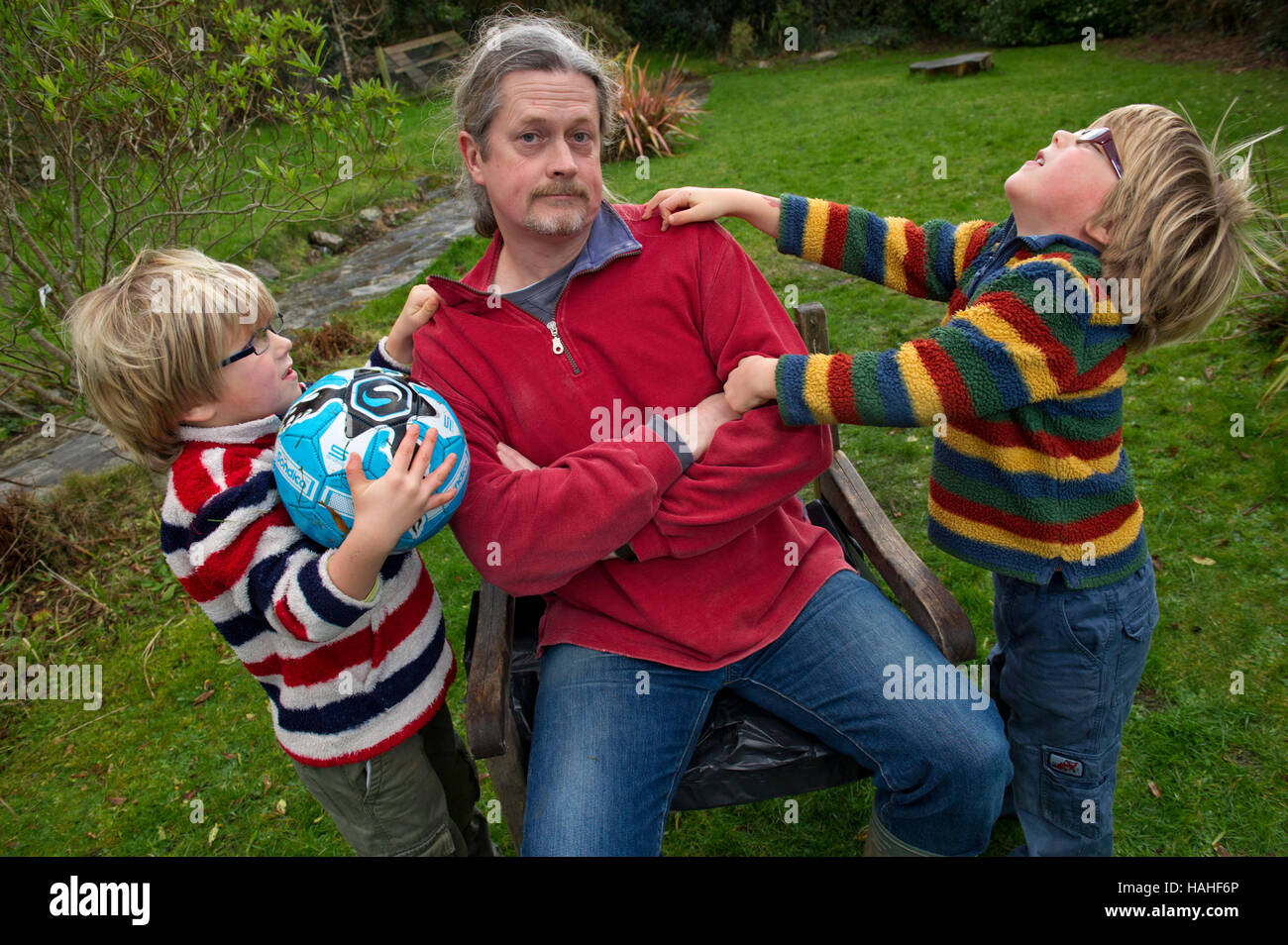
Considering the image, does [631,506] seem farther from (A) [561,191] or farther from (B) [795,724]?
(A) [561,191]

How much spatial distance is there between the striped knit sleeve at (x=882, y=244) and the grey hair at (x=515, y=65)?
2.29 feet

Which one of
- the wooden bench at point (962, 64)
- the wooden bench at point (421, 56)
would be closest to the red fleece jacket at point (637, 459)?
the wooden bench at point (962, 64)

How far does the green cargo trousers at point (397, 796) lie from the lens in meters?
2.26

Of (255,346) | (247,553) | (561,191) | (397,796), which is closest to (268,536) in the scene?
(247,553)

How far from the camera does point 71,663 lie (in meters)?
4.30

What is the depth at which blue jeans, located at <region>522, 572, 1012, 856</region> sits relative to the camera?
6.98 feet

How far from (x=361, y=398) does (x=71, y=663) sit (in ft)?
11.6

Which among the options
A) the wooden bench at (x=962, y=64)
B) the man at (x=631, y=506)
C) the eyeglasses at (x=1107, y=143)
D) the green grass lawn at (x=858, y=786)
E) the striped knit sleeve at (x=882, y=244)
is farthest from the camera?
the wooden bench at (x=962, y=64)

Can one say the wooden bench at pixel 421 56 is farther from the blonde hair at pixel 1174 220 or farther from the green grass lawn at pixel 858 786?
the blonde hair at pixel 1174 220

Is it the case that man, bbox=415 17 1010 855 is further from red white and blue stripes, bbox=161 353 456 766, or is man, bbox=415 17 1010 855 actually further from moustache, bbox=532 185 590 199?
red white and blue stripes, bbox=161 353 456 766

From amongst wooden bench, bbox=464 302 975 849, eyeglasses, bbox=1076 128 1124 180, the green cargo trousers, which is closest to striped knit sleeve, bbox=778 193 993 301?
eyeglasses, bbox=1076 128 1124 180

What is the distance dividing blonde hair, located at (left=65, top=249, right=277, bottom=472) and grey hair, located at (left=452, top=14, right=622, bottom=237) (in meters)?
0.95

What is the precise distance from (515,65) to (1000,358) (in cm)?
162

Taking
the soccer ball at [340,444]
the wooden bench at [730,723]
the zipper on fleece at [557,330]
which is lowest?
the wooden bench at [730,723]
